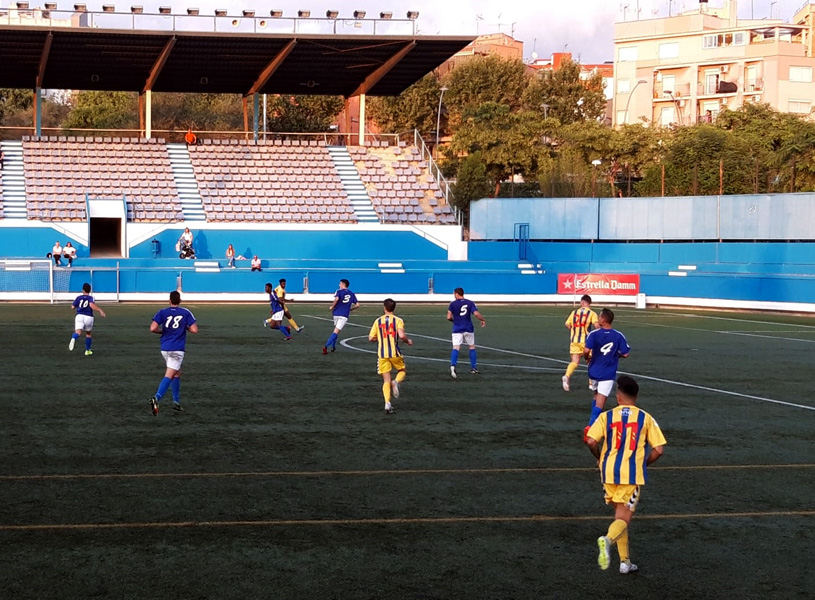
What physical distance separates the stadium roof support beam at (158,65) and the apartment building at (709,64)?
5209 cm

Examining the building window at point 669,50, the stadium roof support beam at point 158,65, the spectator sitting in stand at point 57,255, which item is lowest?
the spectator sitting in stand at point 57,255

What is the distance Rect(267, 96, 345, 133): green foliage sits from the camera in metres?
79.9

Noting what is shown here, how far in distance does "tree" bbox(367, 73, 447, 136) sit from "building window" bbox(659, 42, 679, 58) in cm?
2376

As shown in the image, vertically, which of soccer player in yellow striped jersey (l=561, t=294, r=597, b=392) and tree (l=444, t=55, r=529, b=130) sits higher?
tree (l=444, t=55, r=529, b=130)

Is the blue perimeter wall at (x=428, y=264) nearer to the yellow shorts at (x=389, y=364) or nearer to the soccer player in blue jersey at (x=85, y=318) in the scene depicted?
the soccer player in blue jersey at (x=85, y=318)

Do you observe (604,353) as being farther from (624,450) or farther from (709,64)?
(709,64)

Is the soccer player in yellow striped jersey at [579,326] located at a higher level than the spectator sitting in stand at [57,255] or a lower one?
lower

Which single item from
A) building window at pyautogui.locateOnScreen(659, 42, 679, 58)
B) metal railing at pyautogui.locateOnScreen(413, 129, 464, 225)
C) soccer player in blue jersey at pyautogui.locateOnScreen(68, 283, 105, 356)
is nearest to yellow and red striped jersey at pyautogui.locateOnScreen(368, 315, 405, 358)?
soccer player in blue jersey at pyautogui.locateOnScreen(68, 283, 105, 356)

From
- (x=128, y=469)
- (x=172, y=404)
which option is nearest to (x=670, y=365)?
(x=172, y=404)

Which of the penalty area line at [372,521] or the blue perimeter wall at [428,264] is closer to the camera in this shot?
the penalty area line at [372,521]

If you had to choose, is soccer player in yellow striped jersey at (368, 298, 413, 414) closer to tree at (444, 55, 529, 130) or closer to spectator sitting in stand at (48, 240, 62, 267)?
spectator sitting in stand at (48, 240, 62, 267)

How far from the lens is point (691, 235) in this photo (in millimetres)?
44938

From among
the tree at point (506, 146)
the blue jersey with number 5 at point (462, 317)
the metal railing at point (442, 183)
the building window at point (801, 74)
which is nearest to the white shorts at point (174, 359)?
the blue jersey with number 5 at point (462, 317)

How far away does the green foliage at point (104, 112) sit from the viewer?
74.6 metres
